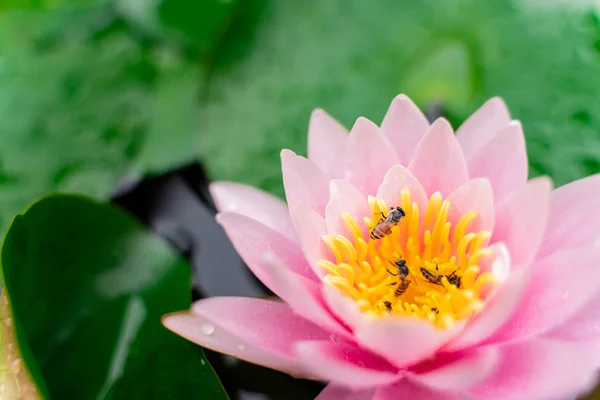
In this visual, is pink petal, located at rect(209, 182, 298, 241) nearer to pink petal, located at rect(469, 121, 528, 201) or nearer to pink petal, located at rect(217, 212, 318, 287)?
pink petal, located at rect(217, 212, 318, 287)

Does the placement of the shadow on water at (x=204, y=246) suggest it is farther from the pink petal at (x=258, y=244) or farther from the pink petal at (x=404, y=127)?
the pink petal at (x=404, y=127)

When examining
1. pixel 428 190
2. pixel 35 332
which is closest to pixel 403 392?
pixel 428 190

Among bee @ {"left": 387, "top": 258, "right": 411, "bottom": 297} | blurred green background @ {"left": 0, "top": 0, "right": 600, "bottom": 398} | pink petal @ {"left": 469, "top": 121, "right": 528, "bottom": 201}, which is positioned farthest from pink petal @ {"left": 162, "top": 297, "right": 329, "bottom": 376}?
pink petal @ {"left": 469, "top": 121, "right": 528, "bottom": 201}

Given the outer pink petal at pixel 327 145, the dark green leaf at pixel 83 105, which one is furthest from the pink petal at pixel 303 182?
the dark green leaf at pixel 83 105

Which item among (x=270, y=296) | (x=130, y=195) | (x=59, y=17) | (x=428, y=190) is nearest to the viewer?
(x=428, y=190)

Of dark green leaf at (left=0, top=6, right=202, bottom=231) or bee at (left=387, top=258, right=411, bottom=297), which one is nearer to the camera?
bee at (left=387, top=258, right=411, bottom=297)

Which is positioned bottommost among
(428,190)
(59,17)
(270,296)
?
(270,296)

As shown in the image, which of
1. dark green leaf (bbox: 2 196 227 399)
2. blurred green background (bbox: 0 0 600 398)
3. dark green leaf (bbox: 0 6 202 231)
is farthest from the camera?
dark green leaf (bbox: 0 6 202 231)

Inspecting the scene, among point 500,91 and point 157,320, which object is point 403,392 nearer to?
point 157,320
